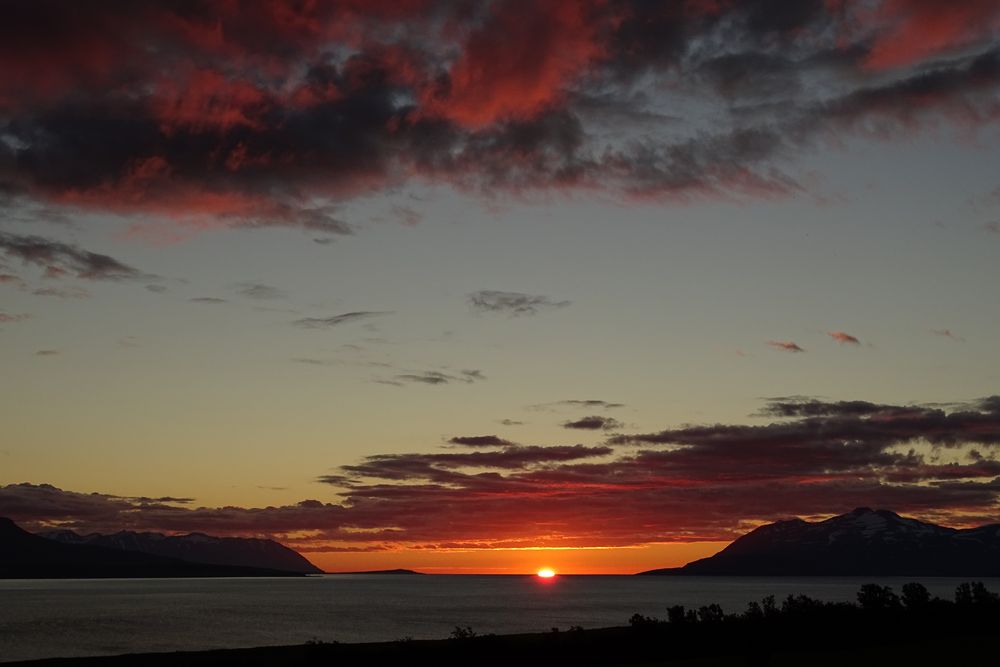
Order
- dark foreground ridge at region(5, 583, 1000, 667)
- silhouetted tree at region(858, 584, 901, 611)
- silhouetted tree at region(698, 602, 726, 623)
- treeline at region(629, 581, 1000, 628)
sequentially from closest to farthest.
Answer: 1. dark foreground ridge at region(5, 583, 1000, 667)
2. silhouetted tree at region(698, 602, 726, 623)
3. treeline at region(629, 581, 1000, 628)
4. silhouetted tree at region(858, 584, 901, 611)

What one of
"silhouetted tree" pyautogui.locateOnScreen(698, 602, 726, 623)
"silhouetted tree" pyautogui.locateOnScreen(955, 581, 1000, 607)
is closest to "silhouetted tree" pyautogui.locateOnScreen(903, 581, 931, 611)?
"silhouetted tree" pyautogui.locateOnScreen(955, 581, 1000, 607)

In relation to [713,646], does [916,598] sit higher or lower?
higher

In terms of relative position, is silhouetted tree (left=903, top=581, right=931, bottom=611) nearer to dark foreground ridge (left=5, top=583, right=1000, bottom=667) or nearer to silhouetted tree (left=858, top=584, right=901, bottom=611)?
silhouetted tree (left=858, top=584, right=901, bottom=611)

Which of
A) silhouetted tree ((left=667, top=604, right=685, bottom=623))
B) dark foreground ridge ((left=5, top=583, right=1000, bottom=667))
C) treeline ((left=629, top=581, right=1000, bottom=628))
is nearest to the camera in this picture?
dark foreground ridge ((left=5, top=583, right=1000, bottom=667))

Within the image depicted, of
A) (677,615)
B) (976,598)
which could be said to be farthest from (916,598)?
(677,615)

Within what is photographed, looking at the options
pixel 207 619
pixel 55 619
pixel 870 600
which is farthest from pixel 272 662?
pixel 55 619

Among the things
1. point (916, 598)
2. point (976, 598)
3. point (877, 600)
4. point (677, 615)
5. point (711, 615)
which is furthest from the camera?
point (976, 598)

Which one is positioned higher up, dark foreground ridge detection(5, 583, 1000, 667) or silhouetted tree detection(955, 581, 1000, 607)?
silhouetted tree detection(955, 581, 1000, 607)

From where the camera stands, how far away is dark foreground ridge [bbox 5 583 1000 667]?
53719mm

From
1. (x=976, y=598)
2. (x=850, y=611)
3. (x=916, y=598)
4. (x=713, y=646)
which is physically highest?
(x=916, y=598)

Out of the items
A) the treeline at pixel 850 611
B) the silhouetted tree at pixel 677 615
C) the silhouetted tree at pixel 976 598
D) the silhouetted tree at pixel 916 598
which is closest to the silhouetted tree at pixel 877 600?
the treeline at pixel 850 611

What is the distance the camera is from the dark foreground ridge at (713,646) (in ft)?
176

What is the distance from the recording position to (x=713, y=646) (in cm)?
→ 6350

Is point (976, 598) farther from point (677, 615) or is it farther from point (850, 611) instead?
point (677, 615)
